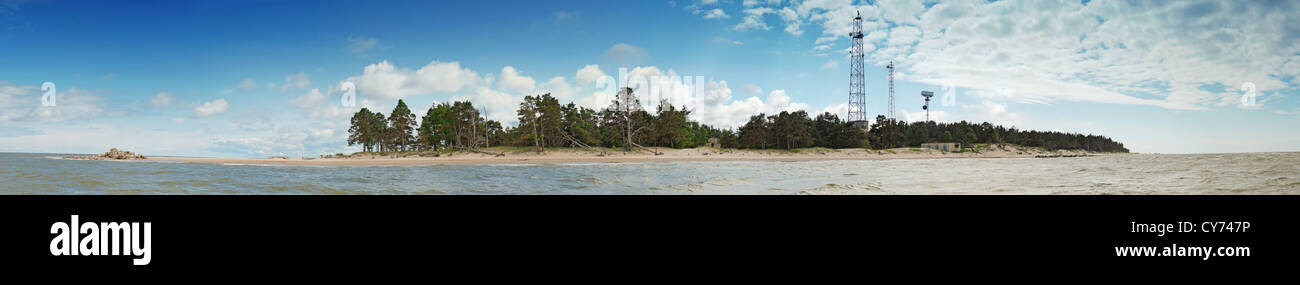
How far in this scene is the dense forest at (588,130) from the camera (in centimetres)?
4438

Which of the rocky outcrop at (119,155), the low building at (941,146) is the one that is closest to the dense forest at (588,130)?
the low building at (941,146)

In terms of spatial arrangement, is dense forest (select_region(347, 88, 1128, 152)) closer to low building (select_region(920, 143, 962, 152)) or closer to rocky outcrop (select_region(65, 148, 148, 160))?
low building (select_region(920, 143, 962, 152))

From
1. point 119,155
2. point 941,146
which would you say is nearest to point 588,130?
point 119,155

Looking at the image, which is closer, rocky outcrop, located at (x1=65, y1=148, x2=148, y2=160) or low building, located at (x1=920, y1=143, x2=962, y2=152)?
rocky outcrop, located at (x1=65, y1=148, x2=148, y2=160)

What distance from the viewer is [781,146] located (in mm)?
48625

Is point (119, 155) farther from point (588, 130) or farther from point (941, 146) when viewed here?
point (941, 146)

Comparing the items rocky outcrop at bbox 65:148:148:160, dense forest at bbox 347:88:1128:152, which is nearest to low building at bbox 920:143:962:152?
dense forest at bbox 347:88:1128:152

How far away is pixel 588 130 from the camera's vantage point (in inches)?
1885

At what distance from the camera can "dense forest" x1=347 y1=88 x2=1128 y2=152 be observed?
44.4m

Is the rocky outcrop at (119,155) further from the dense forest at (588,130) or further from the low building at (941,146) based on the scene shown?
the low building at (941,146)

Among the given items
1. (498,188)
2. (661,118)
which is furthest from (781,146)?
(498,188)
